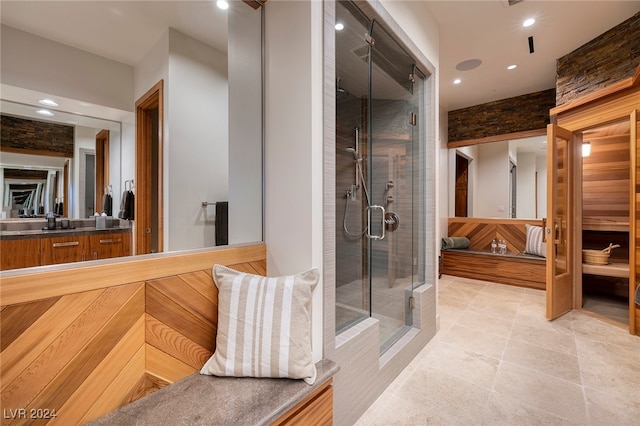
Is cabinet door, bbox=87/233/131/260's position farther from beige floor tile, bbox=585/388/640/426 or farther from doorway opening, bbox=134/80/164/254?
beige floor tile, bbox=585/388/640/426

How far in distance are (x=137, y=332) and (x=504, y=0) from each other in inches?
148

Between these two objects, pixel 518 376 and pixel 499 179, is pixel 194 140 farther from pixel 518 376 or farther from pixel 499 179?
pixel 499 179

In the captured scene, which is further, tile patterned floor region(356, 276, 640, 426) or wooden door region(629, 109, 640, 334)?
wooden door region(629, 109, 640, 334)

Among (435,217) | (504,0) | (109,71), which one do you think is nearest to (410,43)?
(504,0)

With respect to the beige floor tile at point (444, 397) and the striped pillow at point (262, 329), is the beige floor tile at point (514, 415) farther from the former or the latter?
the striped pillow at point (262, 329)

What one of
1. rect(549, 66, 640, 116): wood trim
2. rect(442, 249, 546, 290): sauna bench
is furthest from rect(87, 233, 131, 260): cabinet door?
rect(442, 249, 546, 290): sauna bench

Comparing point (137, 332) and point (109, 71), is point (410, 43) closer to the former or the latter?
point (109, 71)

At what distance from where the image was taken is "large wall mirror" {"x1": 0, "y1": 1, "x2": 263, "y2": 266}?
102 centimetres

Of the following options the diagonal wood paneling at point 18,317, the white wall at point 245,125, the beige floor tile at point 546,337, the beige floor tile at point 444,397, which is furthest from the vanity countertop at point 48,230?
the beige floor tile at point 546,337

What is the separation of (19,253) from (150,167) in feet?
1.82

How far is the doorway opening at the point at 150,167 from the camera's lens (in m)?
1.24

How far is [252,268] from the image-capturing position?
60.2 inches

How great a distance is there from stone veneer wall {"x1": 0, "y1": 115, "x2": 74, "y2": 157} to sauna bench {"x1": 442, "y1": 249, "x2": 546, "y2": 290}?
5099 mm

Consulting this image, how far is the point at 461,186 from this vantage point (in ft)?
18.4
